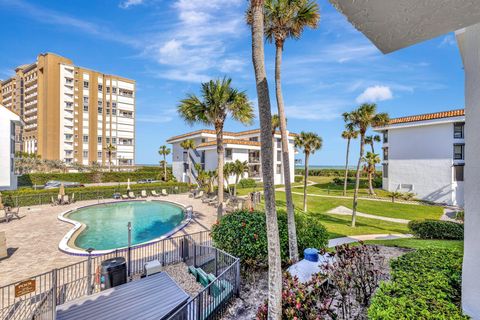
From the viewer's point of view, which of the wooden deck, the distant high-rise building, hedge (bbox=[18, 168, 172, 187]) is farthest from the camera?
the distant high-rise building

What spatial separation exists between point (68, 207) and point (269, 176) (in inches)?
1070

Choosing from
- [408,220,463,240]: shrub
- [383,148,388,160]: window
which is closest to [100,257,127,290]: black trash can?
[408,220,463,240]: shrub

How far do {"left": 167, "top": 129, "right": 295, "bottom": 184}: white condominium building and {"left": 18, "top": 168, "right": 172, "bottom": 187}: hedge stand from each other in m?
5.66

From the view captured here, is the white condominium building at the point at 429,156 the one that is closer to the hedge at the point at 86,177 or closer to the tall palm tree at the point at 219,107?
the tall palm tree at the point at 219,107

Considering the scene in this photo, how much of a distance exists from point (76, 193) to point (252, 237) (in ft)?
90.2

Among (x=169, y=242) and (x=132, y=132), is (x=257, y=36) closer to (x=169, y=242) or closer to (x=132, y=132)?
(x=169, y=242)

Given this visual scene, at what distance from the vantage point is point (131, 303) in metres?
6.80

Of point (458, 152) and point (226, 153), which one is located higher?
point (458, 152)

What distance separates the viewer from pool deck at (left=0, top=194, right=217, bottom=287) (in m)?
10.3

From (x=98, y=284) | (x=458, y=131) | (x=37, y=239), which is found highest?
(x=458, y=131)

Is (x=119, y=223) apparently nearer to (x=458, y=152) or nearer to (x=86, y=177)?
(x=86, y=177)

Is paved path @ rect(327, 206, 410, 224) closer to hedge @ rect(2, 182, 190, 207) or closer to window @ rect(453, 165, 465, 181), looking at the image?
window @ rect(453, 165, 465, 181)

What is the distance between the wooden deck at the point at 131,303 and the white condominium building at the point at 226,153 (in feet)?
98.4

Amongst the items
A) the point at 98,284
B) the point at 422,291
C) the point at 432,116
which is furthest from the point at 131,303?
the point at 432,116
